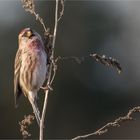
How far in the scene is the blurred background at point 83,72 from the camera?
63.2ft

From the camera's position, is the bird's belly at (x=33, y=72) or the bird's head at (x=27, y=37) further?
the bird's head at (x=27, y=37)

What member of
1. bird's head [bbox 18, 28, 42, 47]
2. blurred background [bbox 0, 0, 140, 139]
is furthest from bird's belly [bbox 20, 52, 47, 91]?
blurred background [bbox 0, 0, 140, 139]

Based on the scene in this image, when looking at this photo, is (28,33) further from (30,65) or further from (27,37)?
(30,65)

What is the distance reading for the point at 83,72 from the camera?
72.9 feet

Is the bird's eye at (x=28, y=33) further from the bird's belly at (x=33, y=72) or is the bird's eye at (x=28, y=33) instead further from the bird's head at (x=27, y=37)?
the bird's belly at (x=33, y=72)

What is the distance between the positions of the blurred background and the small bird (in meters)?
10.1

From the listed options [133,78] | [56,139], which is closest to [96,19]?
[133,78]

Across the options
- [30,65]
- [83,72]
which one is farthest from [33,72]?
[83,72]

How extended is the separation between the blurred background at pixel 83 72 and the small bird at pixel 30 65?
1006 cm

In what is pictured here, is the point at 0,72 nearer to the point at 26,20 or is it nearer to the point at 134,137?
the point at 26,20

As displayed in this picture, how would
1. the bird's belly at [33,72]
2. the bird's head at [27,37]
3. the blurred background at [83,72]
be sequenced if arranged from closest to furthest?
1. the bird's belly at [33,72]
2. the bird's head at [27,37]
3. the blurred background at [83,72]

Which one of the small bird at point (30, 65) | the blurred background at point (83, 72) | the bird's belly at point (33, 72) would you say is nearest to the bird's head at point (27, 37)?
the small bird at point (30, 65)

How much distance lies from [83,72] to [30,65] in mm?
15385

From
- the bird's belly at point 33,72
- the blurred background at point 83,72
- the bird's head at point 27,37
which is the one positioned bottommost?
the blurred background at point 83,72
